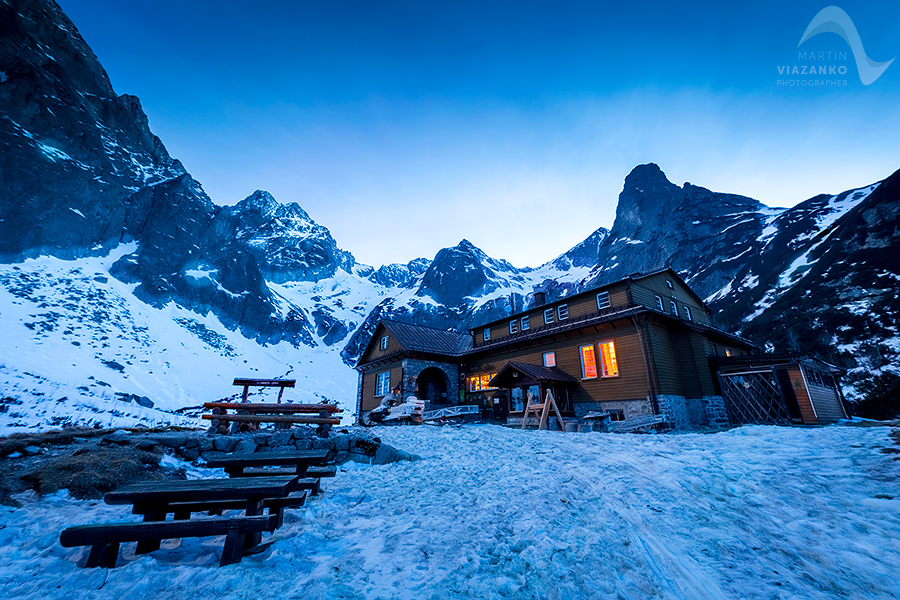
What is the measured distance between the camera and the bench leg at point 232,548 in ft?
11.7

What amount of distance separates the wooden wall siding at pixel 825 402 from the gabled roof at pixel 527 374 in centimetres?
1134

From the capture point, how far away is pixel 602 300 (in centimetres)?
2197

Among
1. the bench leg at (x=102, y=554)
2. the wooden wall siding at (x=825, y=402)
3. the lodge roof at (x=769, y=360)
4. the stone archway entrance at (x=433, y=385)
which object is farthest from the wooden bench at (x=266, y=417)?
the wooden wall siding at (x=825, y=402)

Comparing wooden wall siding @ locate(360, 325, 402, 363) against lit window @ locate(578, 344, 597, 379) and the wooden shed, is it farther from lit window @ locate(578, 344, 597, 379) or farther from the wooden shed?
the wooden shed

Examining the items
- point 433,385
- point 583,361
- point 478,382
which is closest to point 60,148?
point 433,385

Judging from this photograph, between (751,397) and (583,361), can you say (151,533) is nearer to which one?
(583,361)

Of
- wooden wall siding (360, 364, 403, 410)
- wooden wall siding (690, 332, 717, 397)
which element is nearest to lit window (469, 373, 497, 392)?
wooden wall siding (360, 364, 403, 410)

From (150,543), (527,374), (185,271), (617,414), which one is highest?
(185,271)

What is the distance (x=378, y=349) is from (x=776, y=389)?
26647 mm

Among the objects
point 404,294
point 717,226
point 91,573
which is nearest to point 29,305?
point 91,573

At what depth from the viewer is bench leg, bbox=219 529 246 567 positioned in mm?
3580

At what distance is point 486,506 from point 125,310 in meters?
73.1

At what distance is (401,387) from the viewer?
→ 87.6 ft

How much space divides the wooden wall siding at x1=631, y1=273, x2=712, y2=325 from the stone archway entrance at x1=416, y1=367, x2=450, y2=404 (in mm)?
15573
